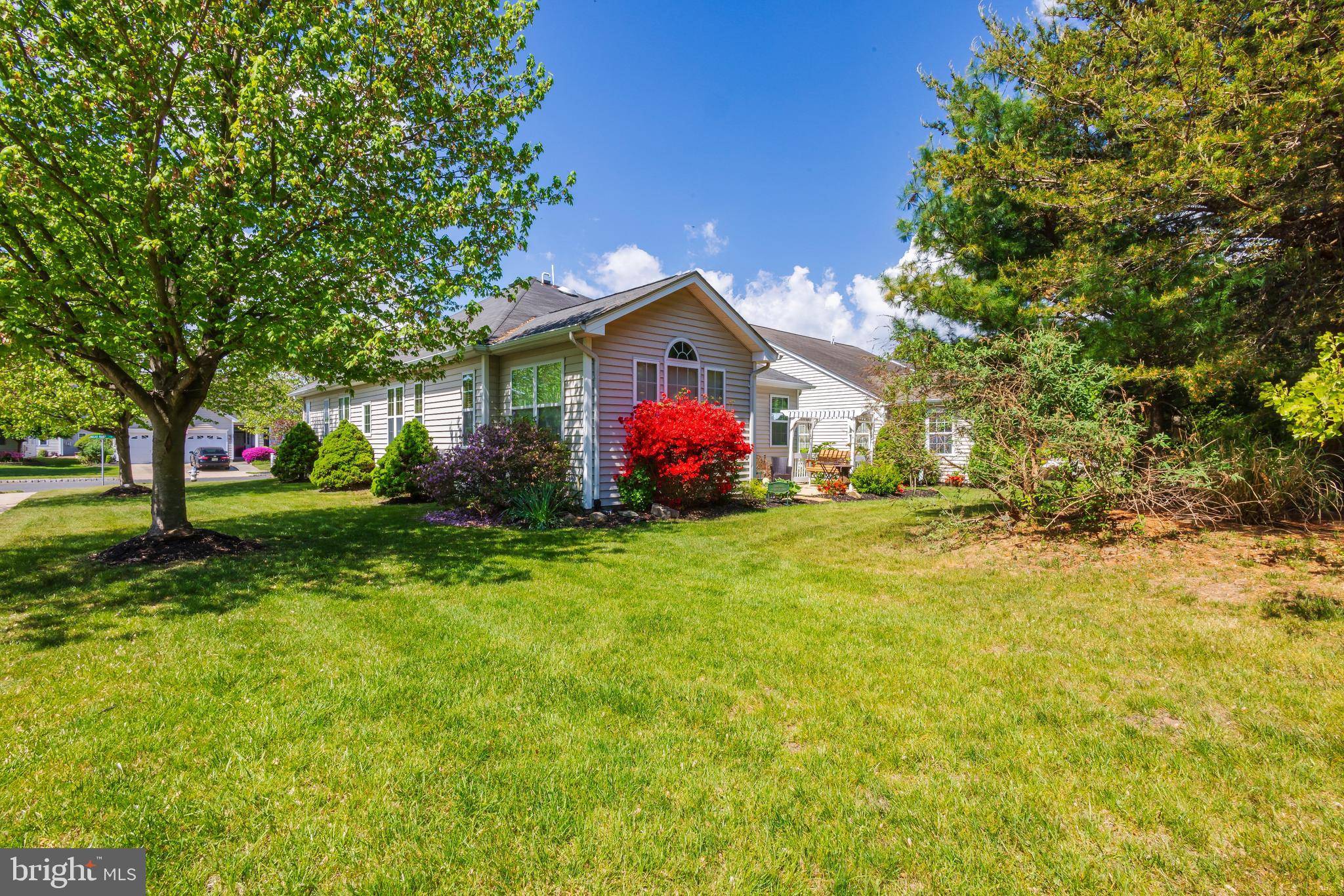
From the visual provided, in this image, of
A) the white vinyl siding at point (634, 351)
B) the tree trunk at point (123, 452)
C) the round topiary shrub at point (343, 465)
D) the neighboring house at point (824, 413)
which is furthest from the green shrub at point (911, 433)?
the tree trunk at point (123, 452)

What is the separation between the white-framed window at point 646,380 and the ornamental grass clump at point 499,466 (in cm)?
190

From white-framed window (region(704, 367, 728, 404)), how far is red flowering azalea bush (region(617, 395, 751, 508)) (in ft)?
4.29

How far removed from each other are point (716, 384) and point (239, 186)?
28.8 feet

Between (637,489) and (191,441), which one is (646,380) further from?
(191,441)

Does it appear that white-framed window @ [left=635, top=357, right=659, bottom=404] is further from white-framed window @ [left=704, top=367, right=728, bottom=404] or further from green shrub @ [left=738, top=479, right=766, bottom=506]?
green shrub @ [left=738, top=479, right=766, bottom=506]

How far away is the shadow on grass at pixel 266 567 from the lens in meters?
4.90

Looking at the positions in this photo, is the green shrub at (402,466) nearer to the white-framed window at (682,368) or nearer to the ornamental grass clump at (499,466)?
the ornamental grass clump at (499,466)

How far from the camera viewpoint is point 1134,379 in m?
6.90

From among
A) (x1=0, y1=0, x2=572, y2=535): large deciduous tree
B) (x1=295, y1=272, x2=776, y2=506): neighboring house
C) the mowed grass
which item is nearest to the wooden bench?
(x1=295, y1=272, x2=776, y2=506): neighboring house

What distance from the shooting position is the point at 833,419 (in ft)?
68.2

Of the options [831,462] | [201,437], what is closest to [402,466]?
[831,462]


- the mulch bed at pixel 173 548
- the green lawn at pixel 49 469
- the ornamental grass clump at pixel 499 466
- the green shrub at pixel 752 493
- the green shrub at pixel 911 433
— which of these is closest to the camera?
the mulch bed at pixel 173 548

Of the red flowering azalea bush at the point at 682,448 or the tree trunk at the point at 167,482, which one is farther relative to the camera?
the red flowering azalea bush at the point at 682,448

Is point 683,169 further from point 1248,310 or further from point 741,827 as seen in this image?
point 741,827
